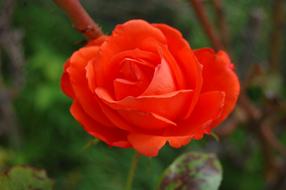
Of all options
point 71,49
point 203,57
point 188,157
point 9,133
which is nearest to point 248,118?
point 188,157

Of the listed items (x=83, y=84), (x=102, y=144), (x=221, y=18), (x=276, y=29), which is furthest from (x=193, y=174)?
(x=102, y=144)

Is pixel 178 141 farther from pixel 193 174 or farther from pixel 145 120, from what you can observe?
pixel 193 174

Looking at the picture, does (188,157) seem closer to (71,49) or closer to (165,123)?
(165,123)

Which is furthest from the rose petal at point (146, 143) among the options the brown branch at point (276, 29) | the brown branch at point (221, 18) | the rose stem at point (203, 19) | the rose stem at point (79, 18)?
the brown branch at point (276, 29)

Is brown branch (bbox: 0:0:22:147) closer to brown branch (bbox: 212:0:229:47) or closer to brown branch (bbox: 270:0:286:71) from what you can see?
brown branch (bbox: 212:0:229:47)

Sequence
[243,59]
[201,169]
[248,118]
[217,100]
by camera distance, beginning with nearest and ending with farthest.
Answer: [217,100], [201,169], [248,118], [243,59]
